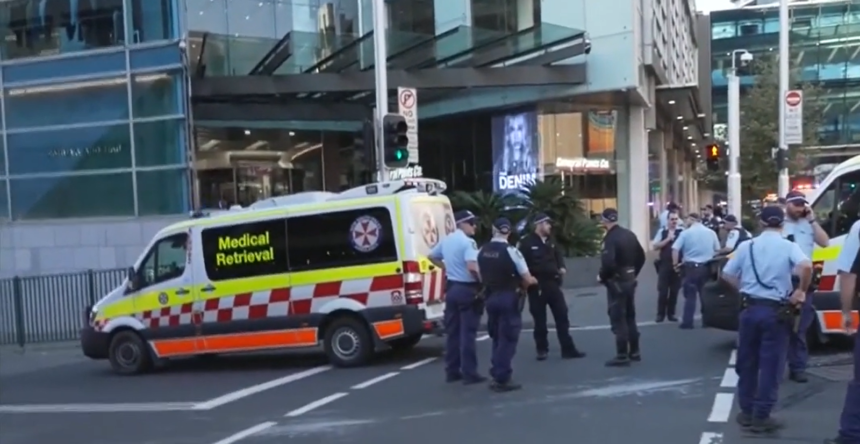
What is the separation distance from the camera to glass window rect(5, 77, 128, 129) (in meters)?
24.5

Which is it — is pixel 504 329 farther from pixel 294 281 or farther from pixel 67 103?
pixel 67 103

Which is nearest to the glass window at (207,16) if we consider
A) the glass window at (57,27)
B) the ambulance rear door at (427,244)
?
the glass window at (57,27)

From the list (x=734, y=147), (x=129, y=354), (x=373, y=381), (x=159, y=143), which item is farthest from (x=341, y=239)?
(x=734, y=147)

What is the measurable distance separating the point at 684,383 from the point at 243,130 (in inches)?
775

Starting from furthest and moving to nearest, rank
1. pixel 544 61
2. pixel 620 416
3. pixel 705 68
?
pixel 705 68 < pixel 544 61 < pixel 620 416

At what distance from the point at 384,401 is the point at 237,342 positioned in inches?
143

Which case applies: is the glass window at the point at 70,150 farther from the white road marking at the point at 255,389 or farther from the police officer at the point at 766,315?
the police officer at the point at 766,315

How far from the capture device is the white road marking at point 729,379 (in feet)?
33.6

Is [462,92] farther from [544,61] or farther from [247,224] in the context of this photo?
[247,224]

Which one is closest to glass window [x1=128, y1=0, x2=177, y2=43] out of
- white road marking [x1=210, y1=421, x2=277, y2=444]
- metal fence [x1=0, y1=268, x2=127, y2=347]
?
metal fence [x1=0, y1=268, x2=127, y2=347]

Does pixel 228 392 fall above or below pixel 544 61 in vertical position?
below

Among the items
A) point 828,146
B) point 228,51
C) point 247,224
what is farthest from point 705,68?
point 247,224

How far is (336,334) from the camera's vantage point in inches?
519

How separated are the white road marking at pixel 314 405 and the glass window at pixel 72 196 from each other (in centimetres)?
1458
